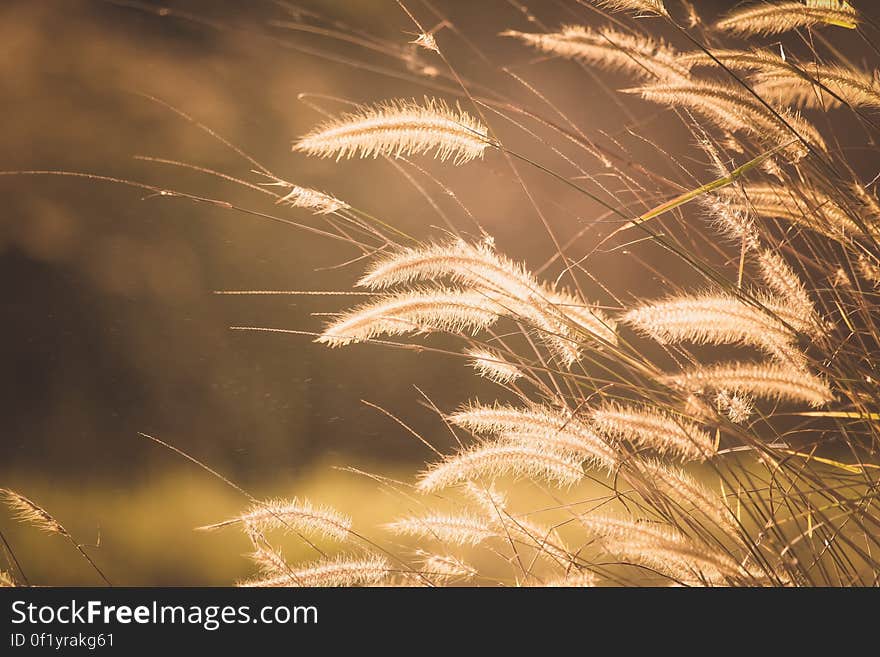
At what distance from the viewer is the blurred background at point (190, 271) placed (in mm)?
1884

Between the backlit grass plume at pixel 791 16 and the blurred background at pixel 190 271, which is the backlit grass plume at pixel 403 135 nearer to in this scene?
the backlit grass plume at pixel 791 16

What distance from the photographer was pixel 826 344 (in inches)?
28.6

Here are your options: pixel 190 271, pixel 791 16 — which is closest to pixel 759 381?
pixel 791 16

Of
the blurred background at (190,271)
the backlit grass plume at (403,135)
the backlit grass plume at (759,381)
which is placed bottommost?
the backlit grass plume at (759,381)

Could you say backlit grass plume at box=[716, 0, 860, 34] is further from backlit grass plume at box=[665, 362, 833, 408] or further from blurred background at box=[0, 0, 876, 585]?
blurred background at box=[0, 0, 876, 585]

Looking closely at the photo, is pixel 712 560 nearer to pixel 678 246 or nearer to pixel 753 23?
pixel 678 246

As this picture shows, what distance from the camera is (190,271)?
213 centimetres

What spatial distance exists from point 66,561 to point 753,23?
1.85 metres

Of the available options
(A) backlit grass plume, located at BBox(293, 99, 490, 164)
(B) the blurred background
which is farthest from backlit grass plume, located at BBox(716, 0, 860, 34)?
(B) the blurred background

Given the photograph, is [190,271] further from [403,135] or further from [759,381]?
[759,381]

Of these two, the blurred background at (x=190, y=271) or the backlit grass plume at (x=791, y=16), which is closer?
the backlit grass plume at (x=791, y=16)

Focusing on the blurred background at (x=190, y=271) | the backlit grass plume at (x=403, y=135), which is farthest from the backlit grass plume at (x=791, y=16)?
the blurred background at (x=190, y=271)
